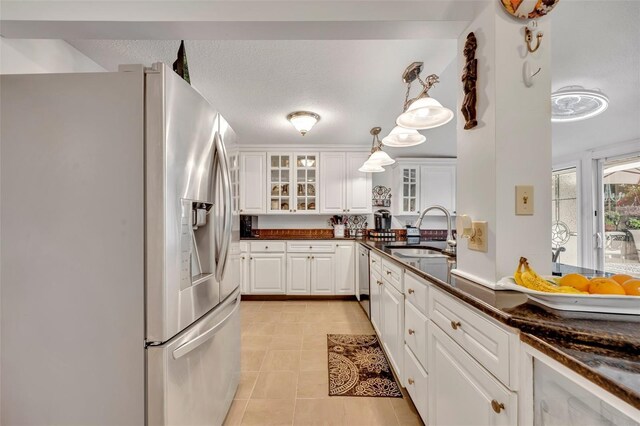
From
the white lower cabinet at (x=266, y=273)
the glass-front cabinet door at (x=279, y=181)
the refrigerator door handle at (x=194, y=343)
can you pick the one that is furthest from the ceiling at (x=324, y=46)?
the white lower cabinet at (x=266, y=273)

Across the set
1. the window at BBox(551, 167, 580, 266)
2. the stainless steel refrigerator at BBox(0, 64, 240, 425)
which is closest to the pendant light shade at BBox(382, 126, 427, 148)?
the stainless steel refrigerator at BBox(0, 64, 240, 425)

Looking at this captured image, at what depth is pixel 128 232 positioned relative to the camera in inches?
38.6

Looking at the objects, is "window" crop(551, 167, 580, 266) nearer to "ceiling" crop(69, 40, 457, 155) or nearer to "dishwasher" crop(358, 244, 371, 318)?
"ceiling" crop(69, 40, 457, 155)

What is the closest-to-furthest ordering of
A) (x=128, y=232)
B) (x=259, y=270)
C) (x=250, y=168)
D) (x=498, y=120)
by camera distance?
(x=128, y=232), (x=498, y=120), (x=259, y=270), (x=250, y=168)

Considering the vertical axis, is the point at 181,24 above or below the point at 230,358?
above

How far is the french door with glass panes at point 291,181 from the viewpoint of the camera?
4.13 metres

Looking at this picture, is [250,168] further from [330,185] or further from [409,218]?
[409,218]

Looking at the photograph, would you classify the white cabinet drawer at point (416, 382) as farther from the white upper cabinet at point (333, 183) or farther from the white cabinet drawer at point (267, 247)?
the white upper cabinet at point (333, 183)

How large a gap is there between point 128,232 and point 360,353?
2040 mm

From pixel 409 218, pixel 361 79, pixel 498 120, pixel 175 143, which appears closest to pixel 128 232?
pixel 175 143

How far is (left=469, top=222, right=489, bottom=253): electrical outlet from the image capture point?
3.72 ft

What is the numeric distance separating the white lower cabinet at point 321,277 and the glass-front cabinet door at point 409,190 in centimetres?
161

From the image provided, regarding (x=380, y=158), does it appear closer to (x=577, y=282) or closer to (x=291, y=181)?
(x=291, y=181)

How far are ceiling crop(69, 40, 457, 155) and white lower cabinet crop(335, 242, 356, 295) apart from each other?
1782mm
